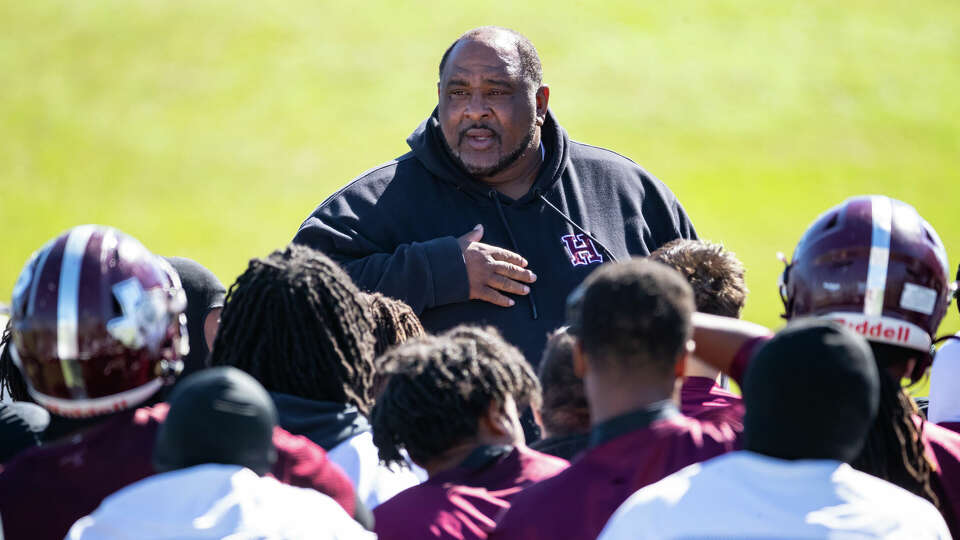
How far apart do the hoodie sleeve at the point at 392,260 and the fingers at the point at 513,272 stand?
0.52ft

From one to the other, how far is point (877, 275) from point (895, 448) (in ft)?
1.62

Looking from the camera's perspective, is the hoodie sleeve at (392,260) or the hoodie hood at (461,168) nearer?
the hoodie sleeve at (392,260)

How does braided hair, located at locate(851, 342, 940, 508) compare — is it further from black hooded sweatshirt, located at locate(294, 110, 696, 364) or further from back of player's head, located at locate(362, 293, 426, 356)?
black hooded sweatshirt, located at locate(294, 110, 696, 364)

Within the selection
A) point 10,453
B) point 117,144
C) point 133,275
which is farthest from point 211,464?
point 117,144

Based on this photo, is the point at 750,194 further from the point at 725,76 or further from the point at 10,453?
the point at 10,453

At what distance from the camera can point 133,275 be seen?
3.16 metres

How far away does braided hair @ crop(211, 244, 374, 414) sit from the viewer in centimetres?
355

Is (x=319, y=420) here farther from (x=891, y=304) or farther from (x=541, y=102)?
(x=541, y=102)

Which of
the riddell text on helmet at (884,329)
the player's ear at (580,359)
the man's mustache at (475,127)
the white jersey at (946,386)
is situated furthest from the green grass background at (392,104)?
the player's ear at (580,359)

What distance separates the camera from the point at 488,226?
5801 mm

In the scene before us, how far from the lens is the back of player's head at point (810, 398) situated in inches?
102

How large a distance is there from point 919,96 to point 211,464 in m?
29.4

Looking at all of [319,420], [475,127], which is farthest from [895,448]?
[475,127]

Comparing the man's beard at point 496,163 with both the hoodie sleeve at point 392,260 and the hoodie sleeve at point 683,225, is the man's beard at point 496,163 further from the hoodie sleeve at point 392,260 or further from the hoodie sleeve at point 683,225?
the hoodie sleeve at point 683,225
